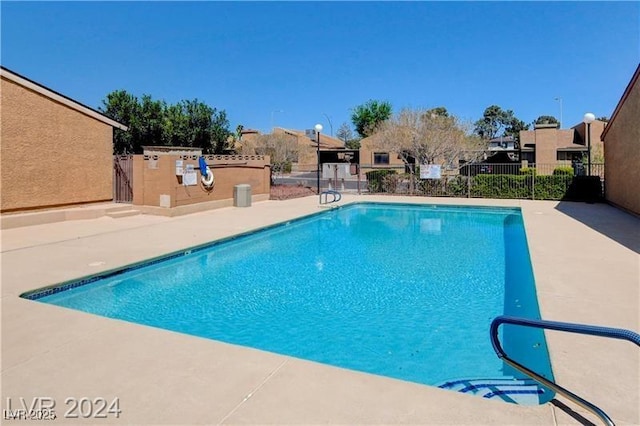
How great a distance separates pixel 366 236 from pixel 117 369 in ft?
29.4

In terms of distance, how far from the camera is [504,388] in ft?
11.7

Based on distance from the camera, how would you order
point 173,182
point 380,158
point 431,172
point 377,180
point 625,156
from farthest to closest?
point 380,158
point 377,180
point 431,172
point 625,156
point 173,182

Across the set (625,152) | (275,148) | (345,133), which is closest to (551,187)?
(625,152)

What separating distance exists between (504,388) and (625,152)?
45.9 feet

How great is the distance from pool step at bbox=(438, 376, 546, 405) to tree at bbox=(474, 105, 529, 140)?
236 feet

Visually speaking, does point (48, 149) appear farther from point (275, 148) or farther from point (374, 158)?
point (374, 158)

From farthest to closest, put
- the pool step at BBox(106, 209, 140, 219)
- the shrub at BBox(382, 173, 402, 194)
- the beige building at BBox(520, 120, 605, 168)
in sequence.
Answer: the beige building at BBox(520, 120, 605, 168) < the shrub at BBox(382, 173, 402, 194) < the pool step at BBox(106, 209, 140, 219)

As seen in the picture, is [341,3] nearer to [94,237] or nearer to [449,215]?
[449,215]

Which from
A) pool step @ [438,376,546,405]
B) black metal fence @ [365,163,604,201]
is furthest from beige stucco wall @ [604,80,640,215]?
pool step @ [438,376,546,405]

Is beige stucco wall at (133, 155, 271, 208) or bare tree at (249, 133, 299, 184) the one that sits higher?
bare tree at (249, 133, 299, 184)

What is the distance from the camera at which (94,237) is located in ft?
31.5

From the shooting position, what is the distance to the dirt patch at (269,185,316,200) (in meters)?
20.3

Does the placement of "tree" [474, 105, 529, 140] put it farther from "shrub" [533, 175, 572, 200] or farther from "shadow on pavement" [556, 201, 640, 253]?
"shadow on pavement" [556, 201, 640, 253]

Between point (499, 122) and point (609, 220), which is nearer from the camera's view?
point (609, 220)
